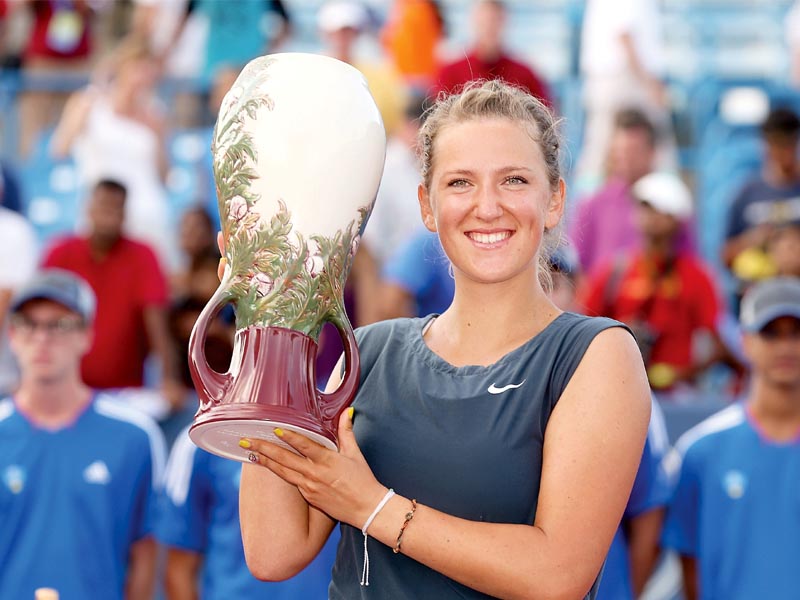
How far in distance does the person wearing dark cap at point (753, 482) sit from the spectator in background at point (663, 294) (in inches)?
40.4

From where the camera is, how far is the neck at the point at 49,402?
472 centimetres

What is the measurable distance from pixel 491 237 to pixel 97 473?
2.76 metres

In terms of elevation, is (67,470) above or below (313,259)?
below

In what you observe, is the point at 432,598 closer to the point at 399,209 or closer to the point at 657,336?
the point at 657,336

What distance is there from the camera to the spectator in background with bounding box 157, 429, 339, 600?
447 cm

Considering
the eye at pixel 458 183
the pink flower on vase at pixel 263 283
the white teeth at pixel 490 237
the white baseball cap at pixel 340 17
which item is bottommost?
the pink flower on vase at pixel 263 283

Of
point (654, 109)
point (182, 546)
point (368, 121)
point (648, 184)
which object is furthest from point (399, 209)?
point (368, 121)

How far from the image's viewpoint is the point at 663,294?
5.97m

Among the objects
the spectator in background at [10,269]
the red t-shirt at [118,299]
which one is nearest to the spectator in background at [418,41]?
the red t-shirt at [118,299]

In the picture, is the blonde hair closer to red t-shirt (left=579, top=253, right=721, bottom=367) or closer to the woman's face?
the woman's face

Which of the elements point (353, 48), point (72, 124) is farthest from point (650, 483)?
point (72, 124)

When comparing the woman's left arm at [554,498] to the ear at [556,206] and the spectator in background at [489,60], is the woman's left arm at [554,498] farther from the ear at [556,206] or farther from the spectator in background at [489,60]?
the spectator in background at [489,60]

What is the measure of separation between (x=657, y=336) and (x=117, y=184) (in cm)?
258

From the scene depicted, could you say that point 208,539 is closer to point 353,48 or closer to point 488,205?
point 488,205
